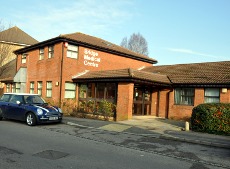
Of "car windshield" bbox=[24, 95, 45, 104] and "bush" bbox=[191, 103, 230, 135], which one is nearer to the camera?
"bush" bbox=[191, 103, 230, 135]

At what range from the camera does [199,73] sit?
18562 mm

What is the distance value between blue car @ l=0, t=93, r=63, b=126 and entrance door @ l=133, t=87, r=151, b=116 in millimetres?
7372

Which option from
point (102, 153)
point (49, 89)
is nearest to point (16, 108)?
point (102, 153)

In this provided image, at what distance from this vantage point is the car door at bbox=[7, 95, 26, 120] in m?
13.3

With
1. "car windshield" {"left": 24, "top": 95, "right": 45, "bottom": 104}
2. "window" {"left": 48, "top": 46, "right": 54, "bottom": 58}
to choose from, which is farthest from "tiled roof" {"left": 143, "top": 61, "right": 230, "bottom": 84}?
"car windshield" {"left": 24, "top": 95, "right": 45, "bottom": 104}

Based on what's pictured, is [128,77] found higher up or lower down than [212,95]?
higher up

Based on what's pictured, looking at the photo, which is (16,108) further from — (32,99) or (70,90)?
(70,90)

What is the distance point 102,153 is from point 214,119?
6.87 m

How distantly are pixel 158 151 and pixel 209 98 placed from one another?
986 cm

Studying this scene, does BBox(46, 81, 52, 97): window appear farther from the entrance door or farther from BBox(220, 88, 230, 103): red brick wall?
BBox(220, 88, 230, 103): red brick wall

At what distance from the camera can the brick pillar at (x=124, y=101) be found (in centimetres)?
1590

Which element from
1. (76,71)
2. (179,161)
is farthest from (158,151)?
(76,71)

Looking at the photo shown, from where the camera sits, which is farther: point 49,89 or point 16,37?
point 16,37

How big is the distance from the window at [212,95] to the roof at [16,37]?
94.1 ft
